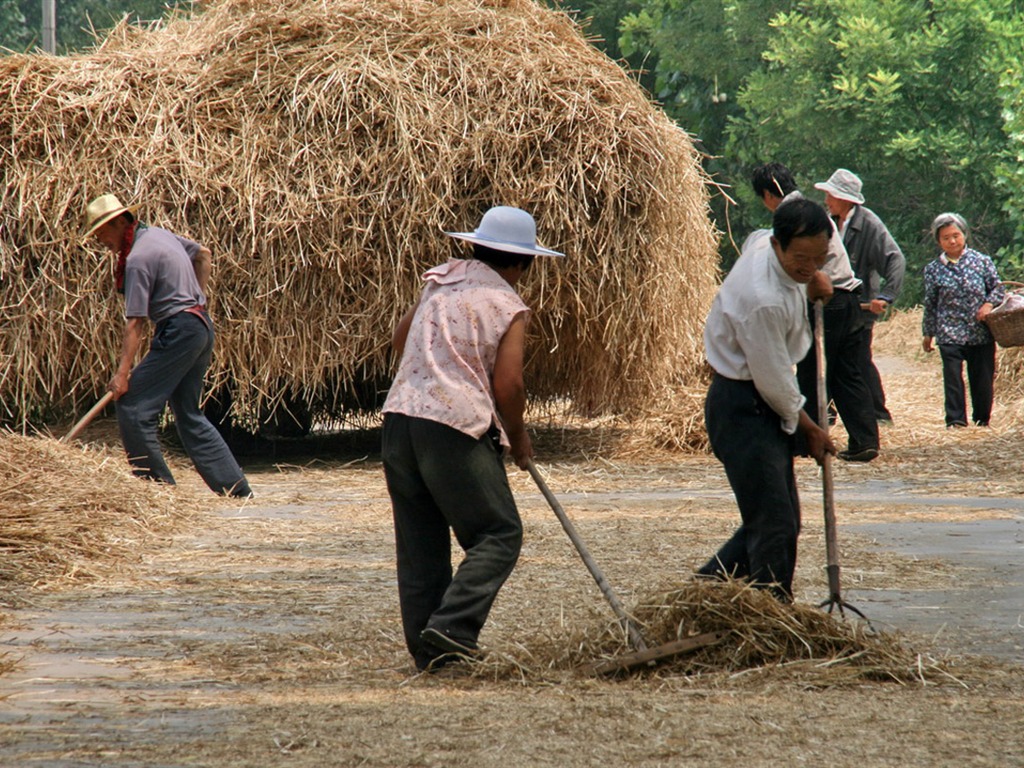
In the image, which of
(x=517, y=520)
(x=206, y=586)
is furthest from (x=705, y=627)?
(x=206, y=586)

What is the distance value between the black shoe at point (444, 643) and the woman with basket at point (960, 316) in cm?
851

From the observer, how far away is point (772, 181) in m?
7.58

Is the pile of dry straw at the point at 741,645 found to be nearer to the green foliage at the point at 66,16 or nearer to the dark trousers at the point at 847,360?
the dark trousers at the point at 847,360

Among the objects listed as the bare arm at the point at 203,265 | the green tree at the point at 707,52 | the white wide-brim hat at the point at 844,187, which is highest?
the green tree at the point at 707,52

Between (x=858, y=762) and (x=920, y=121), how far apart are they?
24.3 meters

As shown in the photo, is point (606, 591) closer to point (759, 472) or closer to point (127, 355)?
point (759, 472)

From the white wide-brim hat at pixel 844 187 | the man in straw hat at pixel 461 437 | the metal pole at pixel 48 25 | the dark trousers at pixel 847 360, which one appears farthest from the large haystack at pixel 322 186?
the metal pole at pixel 48 25

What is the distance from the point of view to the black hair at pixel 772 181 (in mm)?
7578

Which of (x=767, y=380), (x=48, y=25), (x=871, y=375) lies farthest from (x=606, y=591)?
(x=48, y=25)

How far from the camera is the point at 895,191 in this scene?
92.7 feet

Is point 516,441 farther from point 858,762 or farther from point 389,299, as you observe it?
point 389,299

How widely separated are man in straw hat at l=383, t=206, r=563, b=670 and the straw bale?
2.08 metres

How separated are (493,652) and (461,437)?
0.67 meters

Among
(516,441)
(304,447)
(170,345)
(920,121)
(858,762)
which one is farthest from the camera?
(920,121)
